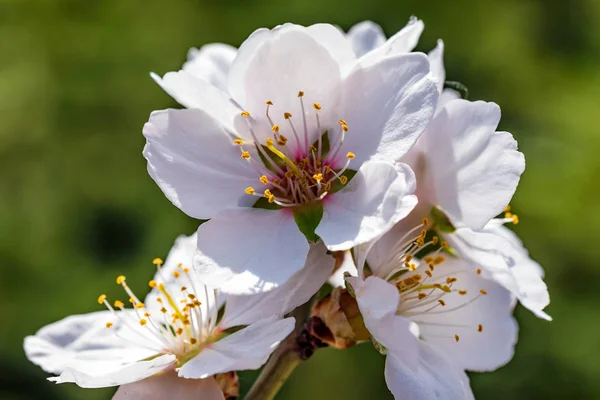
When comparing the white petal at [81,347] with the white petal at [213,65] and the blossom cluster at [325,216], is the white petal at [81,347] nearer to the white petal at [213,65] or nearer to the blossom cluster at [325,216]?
the blossom cluster at [325,216]

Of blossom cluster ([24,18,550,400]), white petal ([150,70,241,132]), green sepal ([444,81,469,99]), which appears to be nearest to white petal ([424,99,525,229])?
blossom cluster ([24,18,550,400])

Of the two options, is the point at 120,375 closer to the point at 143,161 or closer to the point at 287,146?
the point at 287,146

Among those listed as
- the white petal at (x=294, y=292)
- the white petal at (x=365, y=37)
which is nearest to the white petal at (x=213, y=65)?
the white petal at (x=365, y=37)

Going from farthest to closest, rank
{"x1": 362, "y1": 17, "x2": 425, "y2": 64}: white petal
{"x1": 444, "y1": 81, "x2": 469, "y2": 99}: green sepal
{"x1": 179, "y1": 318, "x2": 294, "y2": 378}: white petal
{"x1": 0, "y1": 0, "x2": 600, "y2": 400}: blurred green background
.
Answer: {"x1": 0, "y1": 0, "x2": 600, "y2": 400}: blurred green background < {"x1": 444, "y1": 81, "x2": 469, "y2": 99}: green sepal < {"x1": 362, "y1": 17, "x2": 425, "y2": 64}: white petal < {"x1": 179, "y1": 318, "x2": 294, "y2": 378}: white petal

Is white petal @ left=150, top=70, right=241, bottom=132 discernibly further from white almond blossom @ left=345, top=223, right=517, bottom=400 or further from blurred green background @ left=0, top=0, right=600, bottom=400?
blurred green background @ left=0, top=0, right=600, bottom=400

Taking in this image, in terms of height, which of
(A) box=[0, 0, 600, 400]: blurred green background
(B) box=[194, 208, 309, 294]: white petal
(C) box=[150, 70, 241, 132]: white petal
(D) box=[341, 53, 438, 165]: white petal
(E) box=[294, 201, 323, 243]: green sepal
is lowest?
(A) box=[0, 0, 600, 400]: blurred green background

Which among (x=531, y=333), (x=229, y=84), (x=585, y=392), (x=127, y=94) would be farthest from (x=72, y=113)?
(x=229, y=84)
